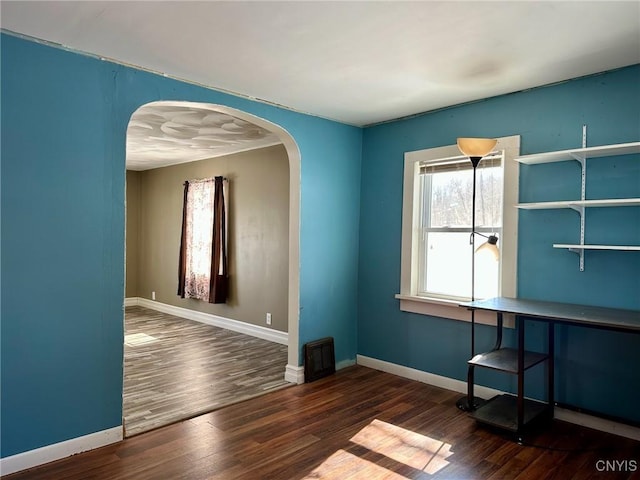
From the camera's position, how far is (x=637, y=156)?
109 inches

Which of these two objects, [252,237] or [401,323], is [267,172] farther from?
[401,323]

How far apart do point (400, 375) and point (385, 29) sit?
297cm

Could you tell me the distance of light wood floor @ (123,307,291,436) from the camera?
129 inches

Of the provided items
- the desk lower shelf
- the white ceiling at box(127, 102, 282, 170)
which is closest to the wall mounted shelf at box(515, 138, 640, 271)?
the desk lower shelf

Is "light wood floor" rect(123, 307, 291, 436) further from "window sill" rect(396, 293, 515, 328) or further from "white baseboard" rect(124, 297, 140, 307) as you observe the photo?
"white baseboard" rect(124, 297, 140, 307)

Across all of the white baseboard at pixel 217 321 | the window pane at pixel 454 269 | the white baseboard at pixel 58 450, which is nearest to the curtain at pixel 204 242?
the white baseboard at pixel 217 321

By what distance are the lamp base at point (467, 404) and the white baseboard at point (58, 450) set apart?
7.80 feet

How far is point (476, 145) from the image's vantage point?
3115mm

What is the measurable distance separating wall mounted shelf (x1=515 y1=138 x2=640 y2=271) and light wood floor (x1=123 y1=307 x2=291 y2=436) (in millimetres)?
2534

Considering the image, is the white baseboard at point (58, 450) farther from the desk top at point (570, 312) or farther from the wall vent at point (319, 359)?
the desk top at point (570, 312)

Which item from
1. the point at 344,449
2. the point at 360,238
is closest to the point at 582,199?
the point at 360,238

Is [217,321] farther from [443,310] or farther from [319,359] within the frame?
[443,310]

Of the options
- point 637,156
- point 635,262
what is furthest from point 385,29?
point 635,262

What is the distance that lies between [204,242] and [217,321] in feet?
3.69
